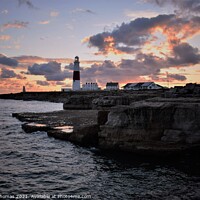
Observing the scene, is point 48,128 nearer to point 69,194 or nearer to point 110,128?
point 110,128

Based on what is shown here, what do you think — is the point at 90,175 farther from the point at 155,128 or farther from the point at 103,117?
the point at 103,117

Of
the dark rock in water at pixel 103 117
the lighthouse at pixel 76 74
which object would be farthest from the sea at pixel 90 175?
the lighthouse at pixel 76 74

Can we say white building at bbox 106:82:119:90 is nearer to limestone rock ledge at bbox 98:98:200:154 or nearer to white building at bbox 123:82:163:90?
white building at bbox 123:82:163:90

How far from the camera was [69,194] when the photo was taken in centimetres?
1039

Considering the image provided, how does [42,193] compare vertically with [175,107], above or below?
below

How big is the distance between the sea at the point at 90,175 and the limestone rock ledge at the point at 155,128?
766 millimetres

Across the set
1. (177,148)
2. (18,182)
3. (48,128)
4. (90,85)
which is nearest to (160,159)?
(177,148)

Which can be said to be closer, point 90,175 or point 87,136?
point 90,175

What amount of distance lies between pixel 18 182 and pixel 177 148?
8806mm

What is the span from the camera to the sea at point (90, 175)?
34.2ft

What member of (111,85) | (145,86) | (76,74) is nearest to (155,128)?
(76,74)

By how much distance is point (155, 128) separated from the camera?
52.3 ft

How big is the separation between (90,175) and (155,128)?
17.5ft

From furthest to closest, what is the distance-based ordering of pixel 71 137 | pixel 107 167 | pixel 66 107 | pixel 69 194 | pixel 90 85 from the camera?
pixel 90 85, pixel 66 107, pixel 71 137, pixel 107 167, pixel 69 194
